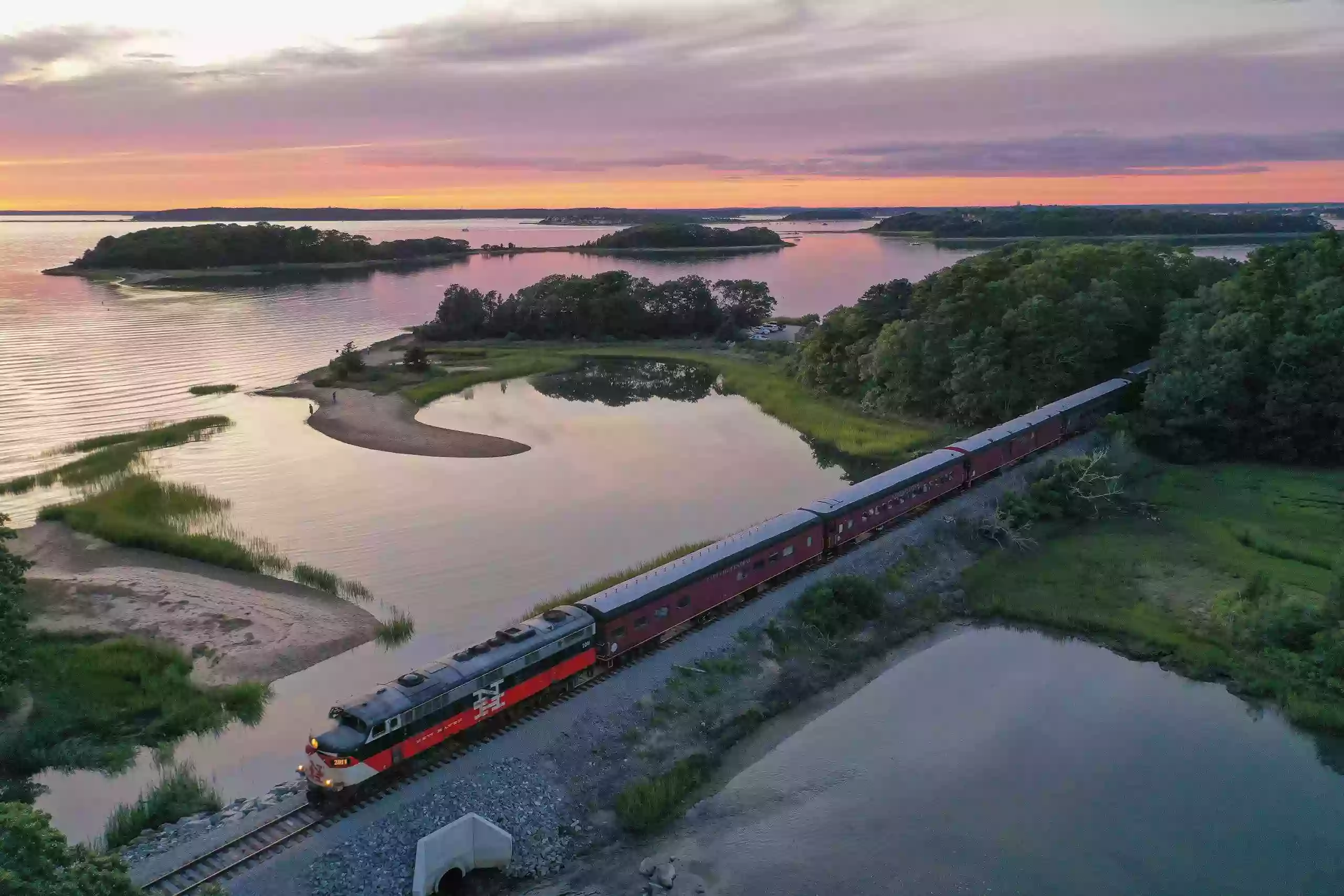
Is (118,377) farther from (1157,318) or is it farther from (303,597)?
(1157,318)

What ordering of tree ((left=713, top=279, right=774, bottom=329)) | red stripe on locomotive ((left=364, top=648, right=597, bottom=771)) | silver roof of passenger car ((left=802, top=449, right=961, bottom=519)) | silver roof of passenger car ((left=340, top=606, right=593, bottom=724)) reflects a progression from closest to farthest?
silver roof of passenger car ((left=340, top=606, right=593, bottom=724)) < red stripe on locomotive ((left=364, top=648, right=597, bottom=771)) < silver roof of passenger car ((left=802, top=449, right=961, bottom=519)) < tree ((left=713, top=279, right=774, bottom=329))

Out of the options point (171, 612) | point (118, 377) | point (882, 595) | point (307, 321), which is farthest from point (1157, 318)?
point (307, 321)

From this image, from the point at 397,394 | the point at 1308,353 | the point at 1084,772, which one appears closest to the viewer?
the point at 1084,772


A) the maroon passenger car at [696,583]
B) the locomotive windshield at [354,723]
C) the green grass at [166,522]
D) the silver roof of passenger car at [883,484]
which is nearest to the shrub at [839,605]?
the maroon passenger car at [696,583]

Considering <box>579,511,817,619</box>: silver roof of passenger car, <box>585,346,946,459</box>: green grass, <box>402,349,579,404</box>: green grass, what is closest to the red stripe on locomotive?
<box>579,511,817,619</box>: silver roof of passenger car

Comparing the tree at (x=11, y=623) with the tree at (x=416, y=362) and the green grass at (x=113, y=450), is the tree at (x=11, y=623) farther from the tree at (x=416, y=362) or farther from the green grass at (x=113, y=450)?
the tree at (x=416, y=362)

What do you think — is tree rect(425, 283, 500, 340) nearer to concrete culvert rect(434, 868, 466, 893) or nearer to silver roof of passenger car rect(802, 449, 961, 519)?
silver roof of passenger car rect(802, 449, 961, 519)
